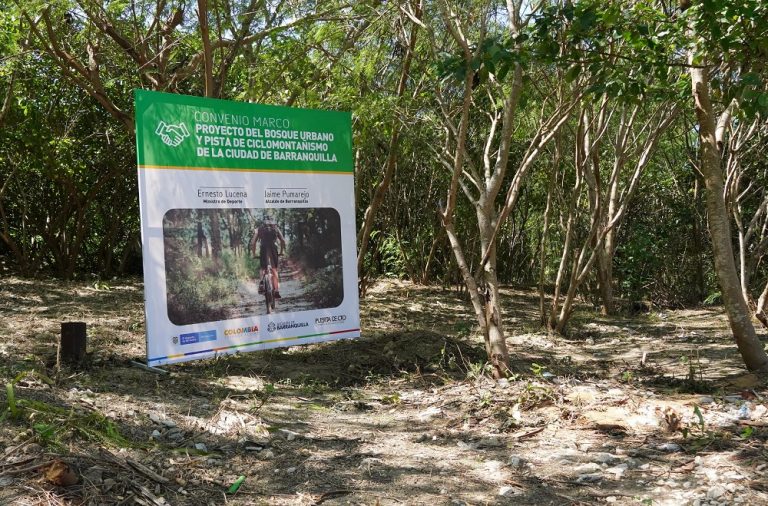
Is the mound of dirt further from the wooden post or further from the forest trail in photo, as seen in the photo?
the wooden post

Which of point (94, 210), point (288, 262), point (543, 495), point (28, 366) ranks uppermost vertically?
point (94, 210)

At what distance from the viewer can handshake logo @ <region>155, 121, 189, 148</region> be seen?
6.14m

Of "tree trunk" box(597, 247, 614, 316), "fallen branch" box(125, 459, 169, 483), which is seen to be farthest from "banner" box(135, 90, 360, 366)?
"tree trunk" box(597, 247, 614, 316)

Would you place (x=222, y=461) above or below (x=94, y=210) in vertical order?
below

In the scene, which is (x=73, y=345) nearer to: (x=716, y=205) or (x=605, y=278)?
(x=716, y=205)

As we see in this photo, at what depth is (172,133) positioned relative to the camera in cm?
620

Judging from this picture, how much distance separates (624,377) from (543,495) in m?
2.80

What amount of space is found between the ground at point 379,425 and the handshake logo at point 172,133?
1.91m

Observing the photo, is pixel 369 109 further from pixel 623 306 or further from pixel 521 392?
pixel 623 306

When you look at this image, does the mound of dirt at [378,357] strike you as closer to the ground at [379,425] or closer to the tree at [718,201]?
the ground at [379,425]

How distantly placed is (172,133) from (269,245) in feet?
4.34

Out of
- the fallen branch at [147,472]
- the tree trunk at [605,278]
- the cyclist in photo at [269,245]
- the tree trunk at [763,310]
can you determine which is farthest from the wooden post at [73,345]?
the tree trunk at [763,310]

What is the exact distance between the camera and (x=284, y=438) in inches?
192

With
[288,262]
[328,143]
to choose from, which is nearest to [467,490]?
[288,262]
